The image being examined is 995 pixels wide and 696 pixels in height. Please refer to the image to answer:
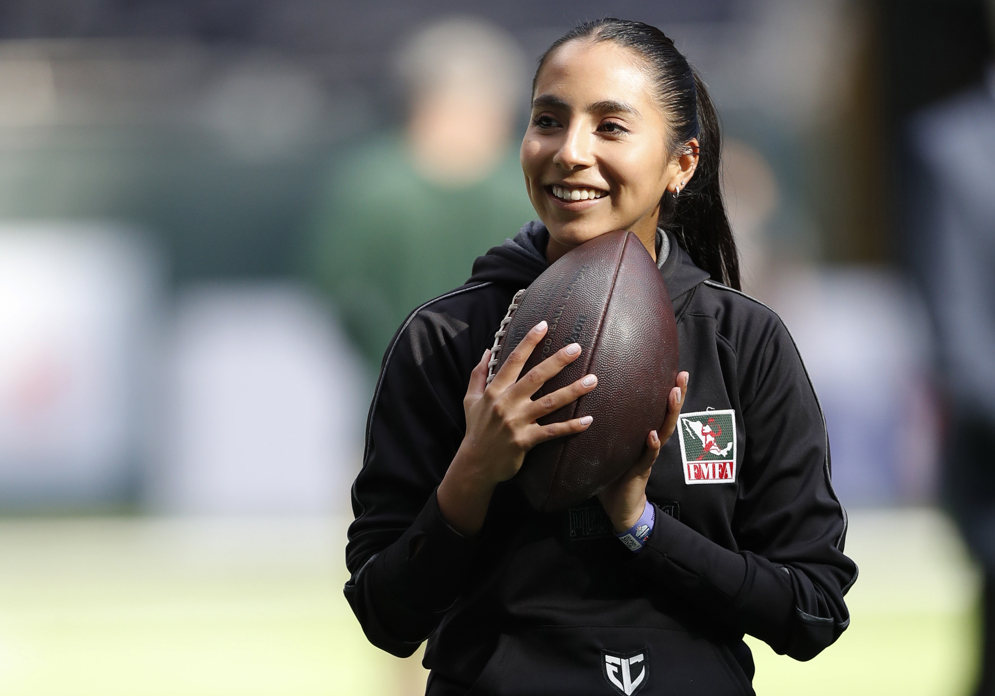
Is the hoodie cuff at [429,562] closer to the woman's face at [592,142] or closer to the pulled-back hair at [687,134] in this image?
the woman's face at [592,142]

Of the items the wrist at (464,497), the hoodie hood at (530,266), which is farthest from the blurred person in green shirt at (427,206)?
the wrist at (464,497)

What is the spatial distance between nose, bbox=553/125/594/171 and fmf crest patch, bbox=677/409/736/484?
0.42m

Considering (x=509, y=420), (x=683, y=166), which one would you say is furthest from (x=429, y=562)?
(x=683, y=166)

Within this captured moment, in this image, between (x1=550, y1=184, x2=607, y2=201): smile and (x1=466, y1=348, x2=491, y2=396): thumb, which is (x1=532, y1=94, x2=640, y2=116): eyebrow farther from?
(x1=466, y1=348, x2=491, y2=396): thumb

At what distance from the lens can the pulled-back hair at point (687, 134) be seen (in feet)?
6.60

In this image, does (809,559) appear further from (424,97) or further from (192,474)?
(192,474)

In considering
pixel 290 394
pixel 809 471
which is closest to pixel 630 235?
pixel 809 471

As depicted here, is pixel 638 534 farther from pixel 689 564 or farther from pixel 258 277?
pixel 258 277

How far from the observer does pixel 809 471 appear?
2.00 meters

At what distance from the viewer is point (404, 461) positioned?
6.57 feet

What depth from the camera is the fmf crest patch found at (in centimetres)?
195

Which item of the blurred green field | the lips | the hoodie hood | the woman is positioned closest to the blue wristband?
the woman

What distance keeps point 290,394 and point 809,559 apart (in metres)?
5.08

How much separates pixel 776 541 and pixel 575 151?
687 millimetres
